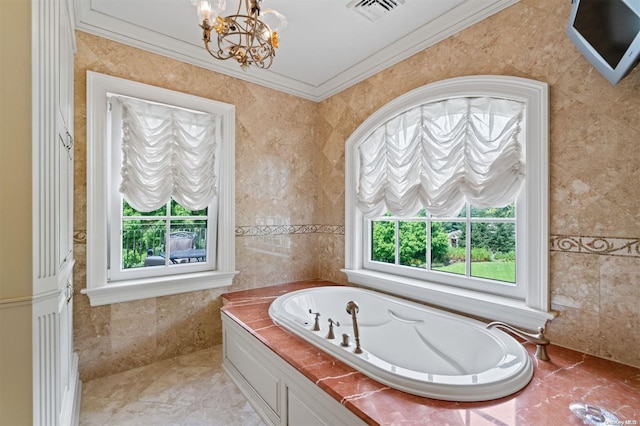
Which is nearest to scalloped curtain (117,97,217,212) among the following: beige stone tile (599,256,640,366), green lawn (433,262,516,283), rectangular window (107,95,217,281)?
rectangular window (107,95,217,281)

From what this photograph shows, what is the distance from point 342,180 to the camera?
2.93 metres

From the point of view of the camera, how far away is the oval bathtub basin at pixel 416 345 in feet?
3.92

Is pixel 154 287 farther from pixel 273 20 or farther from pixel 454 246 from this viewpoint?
pixel 454 246

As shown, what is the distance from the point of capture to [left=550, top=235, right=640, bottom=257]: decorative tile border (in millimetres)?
1388

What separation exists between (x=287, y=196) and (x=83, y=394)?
82.8 inches

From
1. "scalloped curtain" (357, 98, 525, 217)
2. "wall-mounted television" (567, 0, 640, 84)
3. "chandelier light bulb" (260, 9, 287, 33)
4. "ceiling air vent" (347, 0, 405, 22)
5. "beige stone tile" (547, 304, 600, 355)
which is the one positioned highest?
"ceiling air vent" (347, 0, 405, 22)

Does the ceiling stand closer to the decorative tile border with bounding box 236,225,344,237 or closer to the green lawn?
the decorative tile border with bounding box 236,225,344,237

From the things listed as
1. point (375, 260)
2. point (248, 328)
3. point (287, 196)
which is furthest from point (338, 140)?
point (248, 328)

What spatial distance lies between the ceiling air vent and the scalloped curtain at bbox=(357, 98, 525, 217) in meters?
Result: 0.70

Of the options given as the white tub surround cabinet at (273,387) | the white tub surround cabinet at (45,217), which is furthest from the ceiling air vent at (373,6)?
the white tub surround cabinet at (273,387)

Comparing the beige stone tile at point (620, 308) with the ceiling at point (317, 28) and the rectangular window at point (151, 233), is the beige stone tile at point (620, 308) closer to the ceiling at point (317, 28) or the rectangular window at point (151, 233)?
the ceiling at point (317, 28)

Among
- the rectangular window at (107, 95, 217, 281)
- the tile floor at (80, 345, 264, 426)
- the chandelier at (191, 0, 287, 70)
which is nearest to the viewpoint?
the chandelier at (191, 0, 287, 70)

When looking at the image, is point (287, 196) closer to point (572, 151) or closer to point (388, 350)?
point (388, 350)

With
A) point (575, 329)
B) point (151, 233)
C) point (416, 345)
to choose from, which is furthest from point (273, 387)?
point (575, 329)
